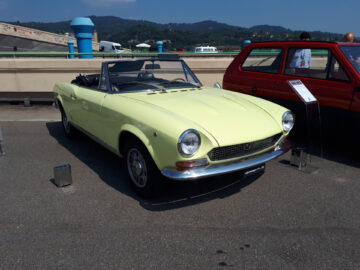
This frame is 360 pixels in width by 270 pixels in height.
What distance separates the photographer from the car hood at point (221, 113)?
3057 millimetres

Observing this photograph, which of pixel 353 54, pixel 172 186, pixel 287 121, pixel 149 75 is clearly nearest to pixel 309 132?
pixel 287 121

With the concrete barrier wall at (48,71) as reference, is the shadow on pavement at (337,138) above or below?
below

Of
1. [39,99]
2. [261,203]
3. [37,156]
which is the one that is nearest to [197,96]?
[261,203]

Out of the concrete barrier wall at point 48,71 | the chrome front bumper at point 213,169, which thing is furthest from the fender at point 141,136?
the concrete barrier wall at point 48,71

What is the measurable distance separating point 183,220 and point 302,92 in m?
2.58

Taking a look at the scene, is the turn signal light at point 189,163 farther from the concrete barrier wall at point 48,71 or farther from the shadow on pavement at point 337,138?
the concrete barrier wall at point 48,71

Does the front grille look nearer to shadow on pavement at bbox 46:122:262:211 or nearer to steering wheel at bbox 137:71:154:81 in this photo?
shadow on pavement at bbox 46:122:262:211

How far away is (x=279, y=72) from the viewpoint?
5227 mm

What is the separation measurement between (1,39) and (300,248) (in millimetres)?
54186

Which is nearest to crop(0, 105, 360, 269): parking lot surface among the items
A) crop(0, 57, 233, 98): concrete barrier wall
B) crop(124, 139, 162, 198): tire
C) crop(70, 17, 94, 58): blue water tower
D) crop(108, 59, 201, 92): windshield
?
crop(124, 139, 162, 198): tire

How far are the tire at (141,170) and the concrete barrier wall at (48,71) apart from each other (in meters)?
5.69

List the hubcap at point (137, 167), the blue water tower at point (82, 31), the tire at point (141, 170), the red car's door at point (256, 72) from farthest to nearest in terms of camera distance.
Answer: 1. the blue water tower at point (82, 31)
2. the red car's door at point (256, 72)
3. the hubcap at point (137, 167)
4. the tire at point (141, 170)

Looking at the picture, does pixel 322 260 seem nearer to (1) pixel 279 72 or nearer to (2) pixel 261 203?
(2) pixel 261 203

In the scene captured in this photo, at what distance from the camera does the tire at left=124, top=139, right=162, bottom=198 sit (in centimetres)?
318
